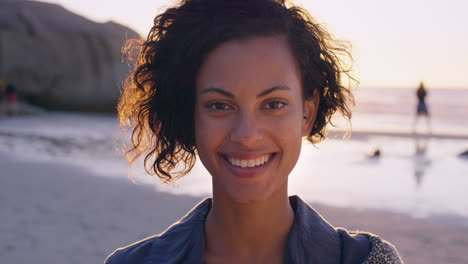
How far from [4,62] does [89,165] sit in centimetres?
1297

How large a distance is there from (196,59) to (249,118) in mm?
351

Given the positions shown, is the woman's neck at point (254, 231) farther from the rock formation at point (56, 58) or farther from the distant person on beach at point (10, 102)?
the rock formation at point (56, 58)

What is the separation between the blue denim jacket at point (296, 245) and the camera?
1825 millimetres

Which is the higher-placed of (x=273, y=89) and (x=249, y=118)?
(x=273, y=89)

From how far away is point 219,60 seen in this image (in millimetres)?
1928

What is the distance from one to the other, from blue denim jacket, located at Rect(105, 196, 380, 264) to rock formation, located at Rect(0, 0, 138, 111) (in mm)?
18248

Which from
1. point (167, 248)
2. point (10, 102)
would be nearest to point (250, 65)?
point (167, 248)

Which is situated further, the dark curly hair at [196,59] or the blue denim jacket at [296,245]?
the dark curly hair at [196,59]

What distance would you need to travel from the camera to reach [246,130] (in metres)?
1.83

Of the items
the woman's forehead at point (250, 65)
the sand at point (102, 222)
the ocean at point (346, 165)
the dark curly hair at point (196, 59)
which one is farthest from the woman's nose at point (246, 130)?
the sand at point (102, 222)

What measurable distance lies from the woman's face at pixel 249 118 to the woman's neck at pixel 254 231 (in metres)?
0.12

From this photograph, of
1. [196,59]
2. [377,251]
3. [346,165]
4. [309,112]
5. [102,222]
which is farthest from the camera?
[346,165]

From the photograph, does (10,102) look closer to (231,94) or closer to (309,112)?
Answer: (309,112)

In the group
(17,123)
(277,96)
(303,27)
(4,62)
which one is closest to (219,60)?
(277,96)
